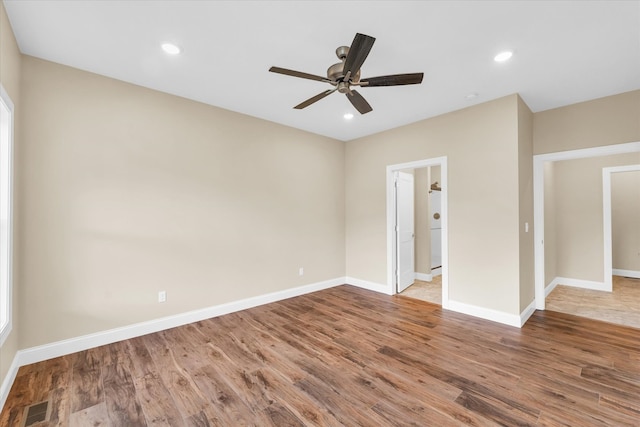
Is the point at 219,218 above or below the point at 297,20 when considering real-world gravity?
below

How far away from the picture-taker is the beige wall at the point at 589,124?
3176 millimetres

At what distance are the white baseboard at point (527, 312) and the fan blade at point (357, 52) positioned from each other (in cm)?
344

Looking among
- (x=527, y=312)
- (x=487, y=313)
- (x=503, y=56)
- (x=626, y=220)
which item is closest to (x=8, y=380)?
(x=487, y=313)

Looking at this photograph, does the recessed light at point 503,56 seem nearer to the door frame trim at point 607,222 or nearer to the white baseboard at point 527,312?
the white baseboard at point 527,312

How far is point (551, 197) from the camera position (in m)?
4.92

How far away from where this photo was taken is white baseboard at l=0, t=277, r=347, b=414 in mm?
2418

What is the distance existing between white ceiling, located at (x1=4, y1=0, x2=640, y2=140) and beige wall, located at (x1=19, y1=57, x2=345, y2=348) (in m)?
0.36

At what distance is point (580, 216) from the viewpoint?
492cm

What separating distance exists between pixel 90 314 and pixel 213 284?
1262 mm

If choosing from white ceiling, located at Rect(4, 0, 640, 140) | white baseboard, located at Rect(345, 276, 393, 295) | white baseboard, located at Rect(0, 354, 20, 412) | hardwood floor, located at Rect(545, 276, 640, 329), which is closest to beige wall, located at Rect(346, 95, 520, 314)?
white ceiling, located at Rect(4, 0, 640, 140)

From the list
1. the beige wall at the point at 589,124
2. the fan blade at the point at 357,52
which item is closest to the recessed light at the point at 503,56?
the fan blade at the point at 357,52

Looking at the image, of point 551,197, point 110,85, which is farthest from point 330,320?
point 551,197

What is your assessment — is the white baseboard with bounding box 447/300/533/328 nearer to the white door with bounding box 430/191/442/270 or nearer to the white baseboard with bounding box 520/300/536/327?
the white baseboard with bounding box 520/300/536/327

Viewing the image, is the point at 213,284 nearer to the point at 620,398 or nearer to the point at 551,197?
the point at 620,398
